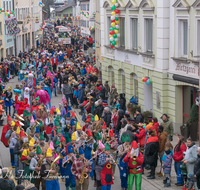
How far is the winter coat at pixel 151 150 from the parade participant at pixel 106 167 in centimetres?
194

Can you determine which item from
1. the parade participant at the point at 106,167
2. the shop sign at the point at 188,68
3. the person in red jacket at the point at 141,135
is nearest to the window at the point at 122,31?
the shop sign at the point at 188,68

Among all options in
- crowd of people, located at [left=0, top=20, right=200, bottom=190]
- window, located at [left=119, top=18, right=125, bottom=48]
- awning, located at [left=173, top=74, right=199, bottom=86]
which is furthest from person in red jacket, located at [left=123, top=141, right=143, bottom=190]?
window, located at [left=119, top=18, right=125, bottom=48]

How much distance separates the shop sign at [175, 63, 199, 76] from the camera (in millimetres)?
16483

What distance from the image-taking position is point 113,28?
24.1 m

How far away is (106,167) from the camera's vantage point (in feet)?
35.4

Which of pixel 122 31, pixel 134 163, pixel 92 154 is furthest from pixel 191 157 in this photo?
pixel 122 31

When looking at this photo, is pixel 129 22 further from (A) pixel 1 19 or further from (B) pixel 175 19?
(A) pixel 1 19

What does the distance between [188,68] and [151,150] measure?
5551 millimetres

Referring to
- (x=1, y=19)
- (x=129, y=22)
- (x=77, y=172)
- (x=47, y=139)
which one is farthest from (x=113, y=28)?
(x=1, y=19)

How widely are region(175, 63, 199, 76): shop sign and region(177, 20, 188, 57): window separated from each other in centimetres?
53

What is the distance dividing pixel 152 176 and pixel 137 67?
996 cm

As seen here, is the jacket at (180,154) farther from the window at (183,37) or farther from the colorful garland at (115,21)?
the colorful garland at (115,21)

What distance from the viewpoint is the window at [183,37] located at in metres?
17.5

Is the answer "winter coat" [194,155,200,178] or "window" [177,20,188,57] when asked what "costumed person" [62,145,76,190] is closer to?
"winter coat" [194,155,200,178]
